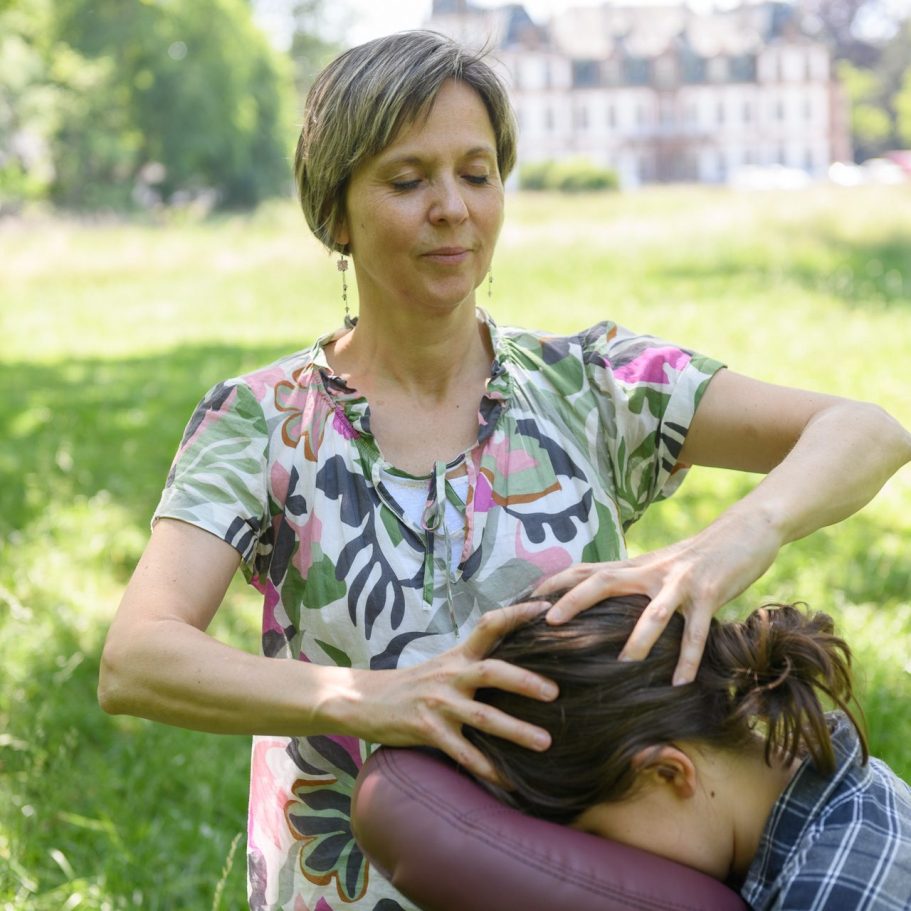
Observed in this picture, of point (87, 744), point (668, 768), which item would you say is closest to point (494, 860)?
point (668, 768)

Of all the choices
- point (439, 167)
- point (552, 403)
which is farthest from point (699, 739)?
point (439, 167)

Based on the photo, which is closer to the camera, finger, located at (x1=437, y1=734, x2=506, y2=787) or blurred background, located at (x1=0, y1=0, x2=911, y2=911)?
finger, located at (x1=437, y1=734, x2=506, y2=787)

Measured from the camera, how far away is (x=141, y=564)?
2.15 metres

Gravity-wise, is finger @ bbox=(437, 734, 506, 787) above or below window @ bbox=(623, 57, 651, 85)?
below

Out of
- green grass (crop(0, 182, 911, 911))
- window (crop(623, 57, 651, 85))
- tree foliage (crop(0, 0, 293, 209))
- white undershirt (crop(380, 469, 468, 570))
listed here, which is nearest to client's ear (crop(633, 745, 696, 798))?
white undershirt (crop(380, 469, 468, 570))

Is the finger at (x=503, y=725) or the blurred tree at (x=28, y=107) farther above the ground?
the blurred tree at (x=28, y=107)

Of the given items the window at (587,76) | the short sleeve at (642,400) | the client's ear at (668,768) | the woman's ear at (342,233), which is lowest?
the client's ear at (668,768)

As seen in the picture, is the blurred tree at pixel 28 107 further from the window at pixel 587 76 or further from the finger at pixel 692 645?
the window at pixel 587 76

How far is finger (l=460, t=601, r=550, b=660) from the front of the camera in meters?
1.79

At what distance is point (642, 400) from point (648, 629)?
26.5 inches

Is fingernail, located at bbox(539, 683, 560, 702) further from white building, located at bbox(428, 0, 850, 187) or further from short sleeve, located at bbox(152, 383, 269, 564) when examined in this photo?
white building, located at bbox(428, 0, 850, 187)

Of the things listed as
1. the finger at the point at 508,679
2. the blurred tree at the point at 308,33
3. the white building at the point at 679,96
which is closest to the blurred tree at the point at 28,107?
the finger at the point at 508,679

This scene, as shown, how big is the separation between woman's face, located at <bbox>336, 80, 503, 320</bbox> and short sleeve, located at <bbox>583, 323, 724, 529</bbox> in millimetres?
287

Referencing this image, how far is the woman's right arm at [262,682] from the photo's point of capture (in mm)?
1751
